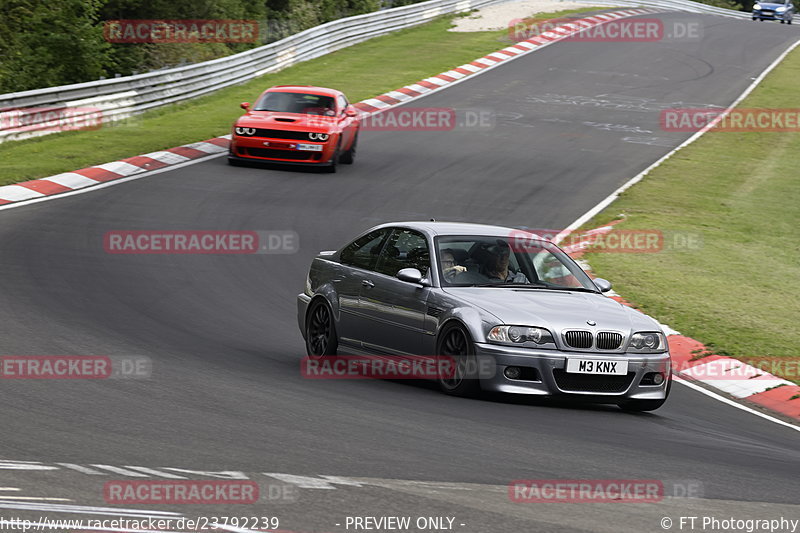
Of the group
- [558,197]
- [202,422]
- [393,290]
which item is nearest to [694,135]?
[558,197]

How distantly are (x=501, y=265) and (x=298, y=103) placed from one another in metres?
14.6

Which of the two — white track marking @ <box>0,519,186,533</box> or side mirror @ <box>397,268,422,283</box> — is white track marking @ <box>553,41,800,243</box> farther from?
white track marking @ <box>0,519,186,533</box>

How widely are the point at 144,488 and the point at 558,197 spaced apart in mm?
16791

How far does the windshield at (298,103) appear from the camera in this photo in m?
24.0

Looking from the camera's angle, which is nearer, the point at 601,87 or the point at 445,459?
the point at 445,459

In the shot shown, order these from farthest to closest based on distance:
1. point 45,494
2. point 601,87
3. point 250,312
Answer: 1. point 601,87
2. point 250,312
3. point 45,494

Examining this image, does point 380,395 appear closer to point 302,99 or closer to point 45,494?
point 45,494

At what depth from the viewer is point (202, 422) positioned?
7.62 metres

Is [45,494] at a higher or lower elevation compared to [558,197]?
higher

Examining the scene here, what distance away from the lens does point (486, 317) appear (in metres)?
9.27

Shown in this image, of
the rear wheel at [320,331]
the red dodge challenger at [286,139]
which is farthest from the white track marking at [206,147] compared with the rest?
the rear wheel at [320,331]

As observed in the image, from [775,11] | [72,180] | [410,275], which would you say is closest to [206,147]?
[72,180]

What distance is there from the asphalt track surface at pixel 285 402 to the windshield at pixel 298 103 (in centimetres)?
150

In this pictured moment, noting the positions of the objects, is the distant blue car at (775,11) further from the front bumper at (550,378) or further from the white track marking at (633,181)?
the front bumper at (550,378)
